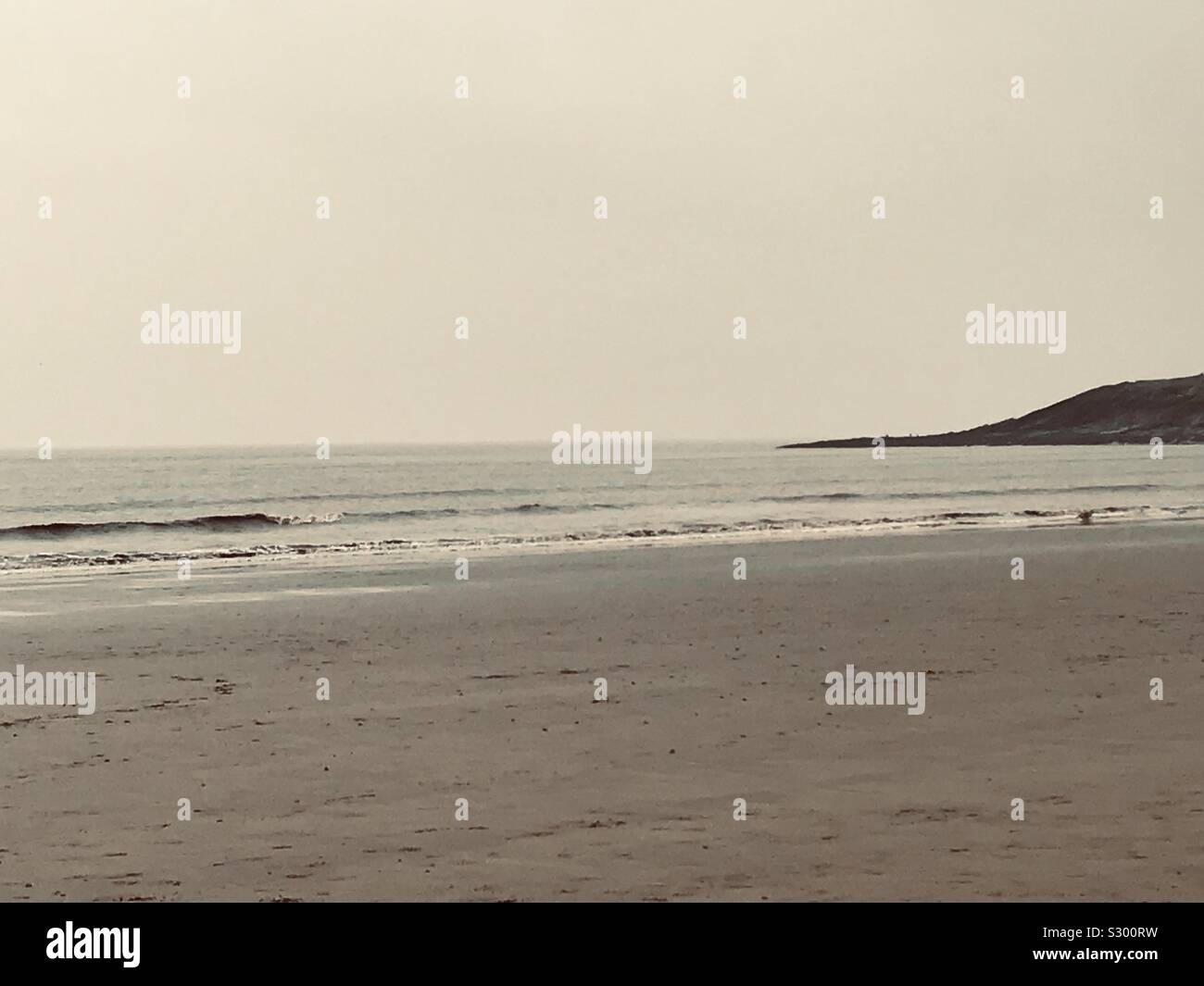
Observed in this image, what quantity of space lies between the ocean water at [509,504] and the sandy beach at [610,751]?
1440cm

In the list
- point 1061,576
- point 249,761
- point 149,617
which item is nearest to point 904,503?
point 1061,576

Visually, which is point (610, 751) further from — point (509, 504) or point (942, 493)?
point (942, 493)

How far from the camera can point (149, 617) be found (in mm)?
18109

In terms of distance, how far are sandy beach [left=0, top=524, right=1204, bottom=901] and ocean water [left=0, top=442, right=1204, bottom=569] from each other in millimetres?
Result: 14403

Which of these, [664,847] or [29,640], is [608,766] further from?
[29,640]

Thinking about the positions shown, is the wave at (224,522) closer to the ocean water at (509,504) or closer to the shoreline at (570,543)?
the ocean water at (509,504)

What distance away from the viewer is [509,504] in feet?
165

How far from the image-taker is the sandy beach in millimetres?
7219

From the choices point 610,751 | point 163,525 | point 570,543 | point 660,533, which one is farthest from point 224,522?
point 610,751

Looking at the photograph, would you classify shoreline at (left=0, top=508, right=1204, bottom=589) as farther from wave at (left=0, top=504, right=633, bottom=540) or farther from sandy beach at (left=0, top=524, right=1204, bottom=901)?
sandy beach at (left=0, top=524, right=1204, bottom=901)

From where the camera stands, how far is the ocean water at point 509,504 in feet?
116

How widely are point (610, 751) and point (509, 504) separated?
1589 inches

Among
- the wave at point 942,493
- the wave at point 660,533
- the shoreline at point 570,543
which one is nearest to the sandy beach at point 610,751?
the shoreline at point 570,543
